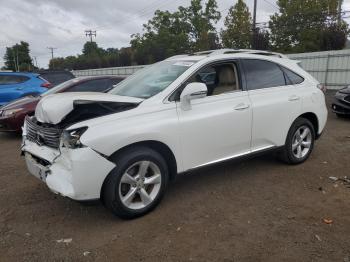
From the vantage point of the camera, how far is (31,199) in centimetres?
442

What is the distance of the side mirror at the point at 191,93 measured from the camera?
3840 mm

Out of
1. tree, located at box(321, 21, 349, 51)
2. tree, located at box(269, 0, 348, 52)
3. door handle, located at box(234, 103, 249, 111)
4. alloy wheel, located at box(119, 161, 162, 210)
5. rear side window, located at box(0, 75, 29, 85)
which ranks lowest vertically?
alloy wheel, located at box(119, 161, 162, 210)

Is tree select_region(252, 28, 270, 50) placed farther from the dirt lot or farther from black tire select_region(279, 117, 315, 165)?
the dirt lot

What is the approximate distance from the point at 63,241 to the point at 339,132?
655 centimetres

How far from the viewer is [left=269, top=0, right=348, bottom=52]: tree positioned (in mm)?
30316

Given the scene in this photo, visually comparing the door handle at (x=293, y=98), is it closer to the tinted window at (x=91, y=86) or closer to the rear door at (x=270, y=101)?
the rear door at (x=270, y=101)

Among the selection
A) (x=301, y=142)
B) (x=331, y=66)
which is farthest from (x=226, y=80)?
(x=331, y=66)

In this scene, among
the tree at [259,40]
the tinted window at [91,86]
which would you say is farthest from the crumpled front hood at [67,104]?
the tree at [259,40]

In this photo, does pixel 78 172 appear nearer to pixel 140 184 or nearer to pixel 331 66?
pixel 140 184

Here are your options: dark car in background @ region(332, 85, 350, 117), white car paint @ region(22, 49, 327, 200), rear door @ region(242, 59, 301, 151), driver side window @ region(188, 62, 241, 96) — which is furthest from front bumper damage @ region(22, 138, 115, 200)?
dark car in background @ region(332, 85, 350, 117)

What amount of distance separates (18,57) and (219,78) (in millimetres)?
105035

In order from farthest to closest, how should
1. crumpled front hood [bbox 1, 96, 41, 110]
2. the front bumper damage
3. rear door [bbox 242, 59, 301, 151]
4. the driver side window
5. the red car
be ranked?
crumpled front hood [bbox 1, 96, 41, 110] → the red car → rear door [bbox 242, 59, 301, 151] → the driver side window → the front bumper damage

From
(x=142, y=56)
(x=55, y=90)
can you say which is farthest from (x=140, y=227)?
(x=142, y=56)

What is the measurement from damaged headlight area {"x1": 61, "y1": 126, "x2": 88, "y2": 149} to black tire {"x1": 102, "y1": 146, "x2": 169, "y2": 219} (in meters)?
→ 0.40
